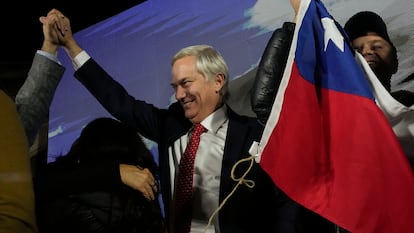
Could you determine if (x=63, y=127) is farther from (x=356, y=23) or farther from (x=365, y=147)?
(x=365, y=147)

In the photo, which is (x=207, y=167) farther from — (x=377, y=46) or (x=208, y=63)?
(x=377, y=46)

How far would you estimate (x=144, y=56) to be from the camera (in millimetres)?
2430

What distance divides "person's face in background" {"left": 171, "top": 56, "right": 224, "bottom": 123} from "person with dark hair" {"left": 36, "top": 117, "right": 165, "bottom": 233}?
0.23m

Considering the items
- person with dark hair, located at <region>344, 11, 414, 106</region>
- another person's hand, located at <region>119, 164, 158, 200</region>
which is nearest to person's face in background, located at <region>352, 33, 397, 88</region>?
person with dark hair, located at <region>344, 11, 414, 106</region>

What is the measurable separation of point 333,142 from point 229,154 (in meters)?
0.41

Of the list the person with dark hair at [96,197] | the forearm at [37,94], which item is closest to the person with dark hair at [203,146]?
the person with dark hair at [96,197]

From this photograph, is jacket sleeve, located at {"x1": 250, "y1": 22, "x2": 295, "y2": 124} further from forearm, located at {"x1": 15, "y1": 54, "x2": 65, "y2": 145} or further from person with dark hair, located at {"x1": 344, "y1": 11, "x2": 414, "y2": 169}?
forearm, located at {"x1": 15, "y1": 54, "x2": 65, "y2": 145}

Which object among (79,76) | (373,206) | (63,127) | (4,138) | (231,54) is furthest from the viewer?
(63,127)

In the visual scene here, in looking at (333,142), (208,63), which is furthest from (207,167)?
(333,142)

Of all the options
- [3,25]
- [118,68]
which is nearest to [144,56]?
[118,68]

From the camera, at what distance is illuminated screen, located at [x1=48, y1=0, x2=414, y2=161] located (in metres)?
1.74

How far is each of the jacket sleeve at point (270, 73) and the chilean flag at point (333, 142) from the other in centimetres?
9

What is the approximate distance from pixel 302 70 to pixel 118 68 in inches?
50.0

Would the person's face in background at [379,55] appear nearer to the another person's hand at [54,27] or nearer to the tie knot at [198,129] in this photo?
the tie knot at [198,129]
